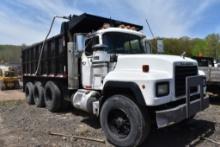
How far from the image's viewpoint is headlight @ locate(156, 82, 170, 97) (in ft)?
16.3

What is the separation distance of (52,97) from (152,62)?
197 inches

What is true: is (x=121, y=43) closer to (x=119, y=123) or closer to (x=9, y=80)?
(x=119, y=123)

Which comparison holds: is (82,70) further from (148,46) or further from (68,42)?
(148,46)

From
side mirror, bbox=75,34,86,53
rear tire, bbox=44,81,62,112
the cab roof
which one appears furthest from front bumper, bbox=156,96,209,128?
rear tire, bbox=44,81,62,112

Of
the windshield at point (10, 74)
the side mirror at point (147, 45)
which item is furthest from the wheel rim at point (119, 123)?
the windshield at point (10, 74)

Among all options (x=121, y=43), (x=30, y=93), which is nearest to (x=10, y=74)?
(x=30, y=93)

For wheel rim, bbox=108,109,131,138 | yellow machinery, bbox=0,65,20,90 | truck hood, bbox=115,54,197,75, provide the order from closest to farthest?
1. truck hood, bbox=115,54,197,75
2. wheel rim, bbox=108,109,131,138
3. yellow machinery, bbox=0,65,20,90

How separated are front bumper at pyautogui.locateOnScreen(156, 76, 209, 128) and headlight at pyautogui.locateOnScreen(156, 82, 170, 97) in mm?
320

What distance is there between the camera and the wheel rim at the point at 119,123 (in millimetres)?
5598

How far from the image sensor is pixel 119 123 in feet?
18.7

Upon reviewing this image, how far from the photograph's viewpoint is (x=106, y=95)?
6.12m

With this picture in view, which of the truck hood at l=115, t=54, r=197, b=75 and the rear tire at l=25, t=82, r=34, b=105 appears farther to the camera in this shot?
the rear tire at l=25, t=82, r=34, b=105

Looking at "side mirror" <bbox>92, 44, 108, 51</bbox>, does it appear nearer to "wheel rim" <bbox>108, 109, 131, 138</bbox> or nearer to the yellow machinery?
"wheel rim" <bbox>108, 109, 131, 138</bbox>

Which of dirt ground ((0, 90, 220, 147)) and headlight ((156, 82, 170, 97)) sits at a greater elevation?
headlight ((156, 82, 170, 97))
